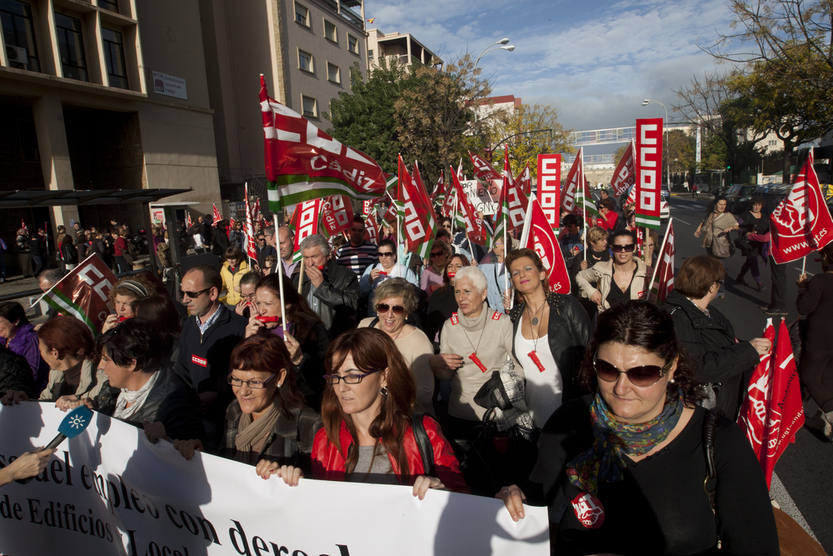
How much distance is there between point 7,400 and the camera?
110 inches

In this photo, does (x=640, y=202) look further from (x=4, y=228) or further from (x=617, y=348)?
(x=4, y=228)

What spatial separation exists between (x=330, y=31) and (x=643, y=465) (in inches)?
1643

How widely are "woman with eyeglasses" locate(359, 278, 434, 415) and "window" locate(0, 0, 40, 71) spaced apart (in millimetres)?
21749

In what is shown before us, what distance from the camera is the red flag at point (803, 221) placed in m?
5.18

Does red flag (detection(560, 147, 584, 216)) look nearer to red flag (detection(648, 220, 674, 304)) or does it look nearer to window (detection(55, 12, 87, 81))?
red flag (detection(648, 220, 674, 304))

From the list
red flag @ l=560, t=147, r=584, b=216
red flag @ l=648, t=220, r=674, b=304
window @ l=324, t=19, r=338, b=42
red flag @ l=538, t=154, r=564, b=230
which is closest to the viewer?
red flag @ l=648, t=220, r=674, b=304

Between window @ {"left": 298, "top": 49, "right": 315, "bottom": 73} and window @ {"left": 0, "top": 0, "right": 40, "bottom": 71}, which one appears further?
window @ {"left": 298, "top": 49, "right": 315, "bottom": 73}

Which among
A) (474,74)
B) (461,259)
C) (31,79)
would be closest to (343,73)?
(474,74)

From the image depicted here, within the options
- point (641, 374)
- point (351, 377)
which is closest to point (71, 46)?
point (351, 377)

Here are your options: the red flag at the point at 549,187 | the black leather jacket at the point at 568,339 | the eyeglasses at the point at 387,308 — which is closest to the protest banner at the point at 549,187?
the red flag at the point at 549,187

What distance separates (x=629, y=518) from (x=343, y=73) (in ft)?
138

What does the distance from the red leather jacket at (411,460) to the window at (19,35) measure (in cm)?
2268

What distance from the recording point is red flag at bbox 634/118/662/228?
4943 millimetres

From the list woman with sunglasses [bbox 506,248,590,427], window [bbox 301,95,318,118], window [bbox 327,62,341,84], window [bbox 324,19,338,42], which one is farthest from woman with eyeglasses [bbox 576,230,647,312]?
window [bbox 324,19,338,42]
